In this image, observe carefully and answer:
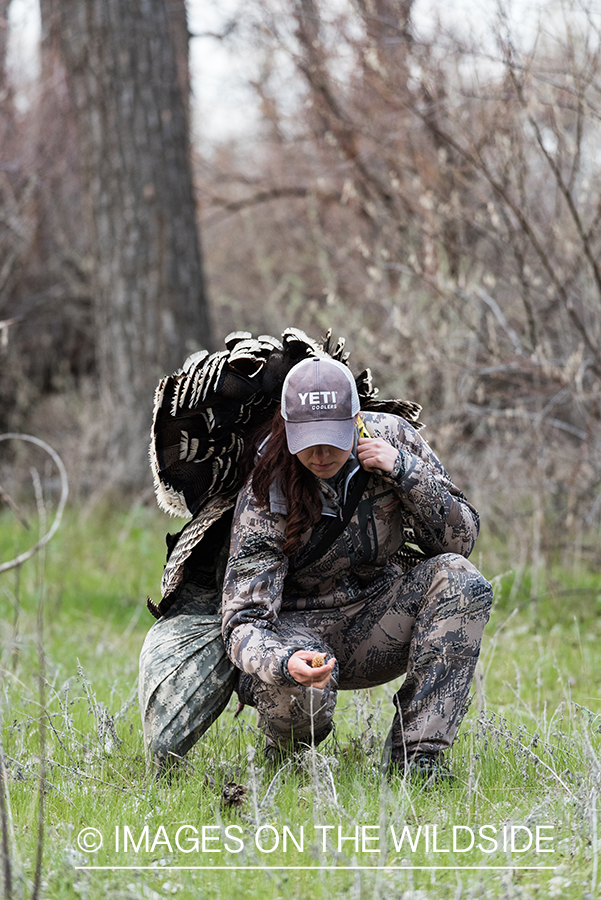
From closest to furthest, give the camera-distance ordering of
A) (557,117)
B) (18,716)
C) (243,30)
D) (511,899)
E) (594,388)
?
1. (511,899)
2. (18,716)
3. (557,117)
4. (594,388)
5. (243,30)

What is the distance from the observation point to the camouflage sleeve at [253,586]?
3.04 metres

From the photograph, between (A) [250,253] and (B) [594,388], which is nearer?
(B) [594,388]

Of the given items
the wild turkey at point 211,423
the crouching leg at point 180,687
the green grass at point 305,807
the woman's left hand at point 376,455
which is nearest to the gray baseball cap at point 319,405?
the woman's left hand at point 376,455

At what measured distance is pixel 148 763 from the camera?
10.7ft

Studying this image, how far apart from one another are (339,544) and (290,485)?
0.99 ft

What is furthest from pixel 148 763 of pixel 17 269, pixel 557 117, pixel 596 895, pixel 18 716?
pixel 17 269

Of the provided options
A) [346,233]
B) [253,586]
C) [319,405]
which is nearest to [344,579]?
[253,586]

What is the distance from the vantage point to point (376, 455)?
3.16 m

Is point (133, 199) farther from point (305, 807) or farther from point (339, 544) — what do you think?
point (305, 807)

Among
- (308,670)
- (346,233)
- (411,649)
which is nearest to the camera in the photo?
(308,670)

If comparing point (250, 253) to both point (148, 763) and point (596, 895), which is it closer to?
point (148, 763)

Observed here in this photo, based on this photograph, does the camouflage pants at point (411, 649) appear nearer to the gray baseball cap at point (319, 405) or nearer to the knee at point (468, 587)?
the knee at point (468, 587)

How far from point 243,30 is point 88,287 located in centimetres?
319

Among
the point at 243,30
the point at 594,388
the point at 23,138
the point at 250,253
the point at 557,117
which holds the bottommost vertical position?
the point at 594,388
